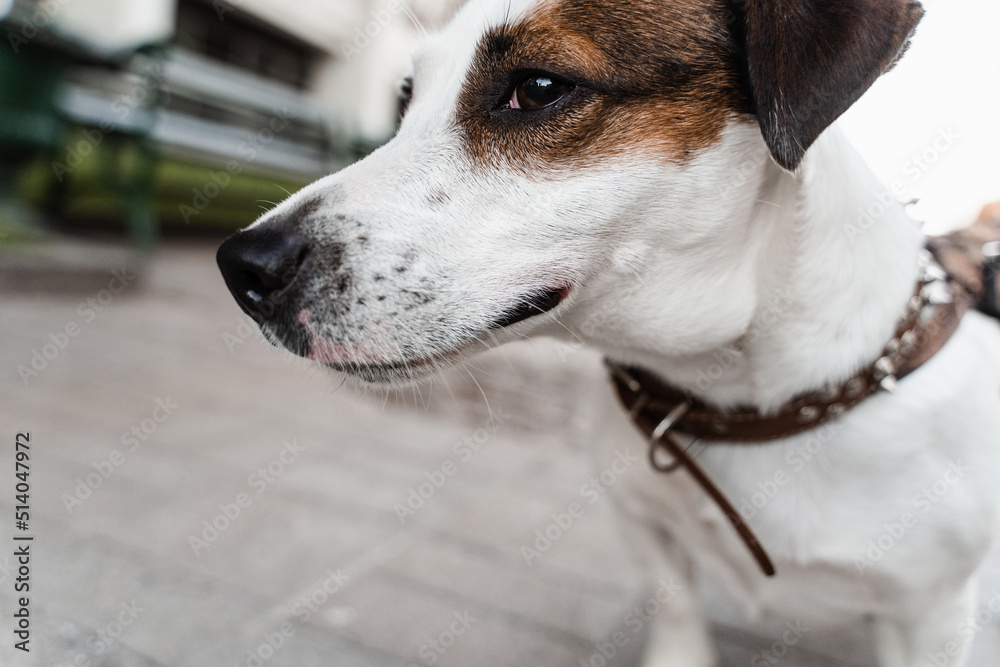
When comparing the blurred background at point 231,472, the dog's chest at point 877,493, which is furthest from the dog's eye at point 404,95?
the dog's chest at point 877,493

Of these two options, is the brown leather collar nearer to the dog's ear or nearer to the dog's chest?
the dog's chest

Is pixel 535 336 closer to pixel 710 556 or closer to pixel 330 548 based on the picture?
pixel 710 556

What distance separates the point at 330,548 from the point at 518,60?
1.56 m

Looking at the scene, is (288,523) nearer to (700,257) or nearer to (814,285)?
(700,257)

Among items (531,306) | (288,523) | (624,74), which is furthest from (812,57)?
(288,523)

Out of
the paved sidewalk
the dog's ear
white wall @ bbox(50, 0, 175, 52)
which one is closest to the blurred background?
the paved sidewalk

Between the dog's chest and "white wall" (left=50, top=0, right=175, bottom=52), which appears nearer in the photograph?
the dog's chest

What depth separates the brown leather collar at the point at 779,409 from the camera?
1.33 metres

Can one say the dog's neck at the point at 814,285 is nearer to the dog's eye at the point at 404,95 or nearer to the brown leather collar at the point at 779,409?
the brown leather collar at the point at 779,409

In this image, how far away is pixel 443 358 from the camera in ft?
4.08

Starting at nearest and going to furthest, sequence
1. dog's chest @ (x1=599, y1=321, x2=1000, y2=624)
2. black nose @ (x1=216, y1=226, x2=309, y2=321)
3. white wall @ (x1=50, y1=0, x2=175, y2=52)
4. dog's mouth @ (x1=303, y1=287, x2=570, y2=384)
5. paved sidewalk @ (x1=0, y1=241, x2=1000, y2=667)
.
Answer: black nose @ (x1=216, y1=226, x2=309, y2=321), dog's mouth @ (x1=303, y1=287, x2=570, y2=384), dog's chest @ (x1=599, y1=321, x2=1000, y2=624), paved sidewalk @ (x1=0, y1=241, x2=1000, y2=667), white wall @ (x1=50, y1=0, x2=175, y2=52)

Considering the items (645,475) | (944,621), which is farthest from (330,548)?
(944,621)

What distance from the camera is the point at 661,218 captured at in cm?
123

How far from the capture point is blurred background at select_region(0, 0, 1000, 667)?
66.9 inches
